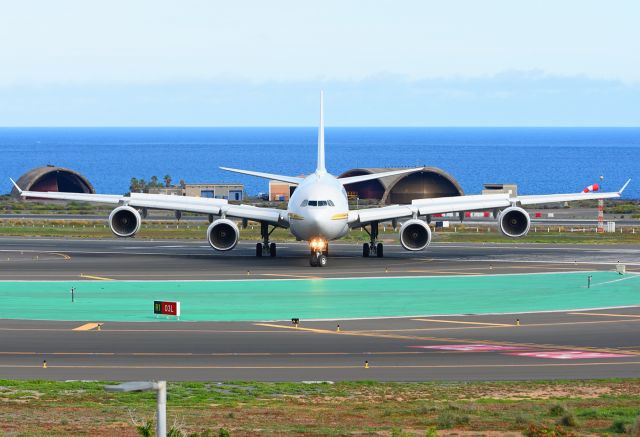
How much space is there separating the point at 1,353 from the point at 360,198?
11165 centimetres

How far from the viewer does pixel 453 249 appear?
282 ft

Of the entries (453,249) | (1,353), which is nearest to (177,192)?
(453,249)

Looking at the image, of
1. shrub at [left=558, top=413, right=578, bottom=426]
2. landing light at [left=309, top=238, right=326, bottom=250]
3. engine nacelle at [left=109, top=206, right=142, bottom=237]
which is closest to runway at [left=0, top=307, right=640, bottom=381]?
shrub at [left=558, top=413, right=578, bottom=426]

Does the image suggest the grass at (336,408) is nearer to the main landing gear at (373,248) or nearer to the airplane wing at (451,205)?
the airplane wing at (451,205)

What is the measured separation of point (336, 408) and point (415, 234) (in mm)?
40868

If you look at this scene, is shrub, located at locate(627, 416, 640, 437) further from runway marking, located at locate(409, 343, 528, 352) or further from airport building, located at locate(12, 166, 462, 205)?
airport building, located at locate(12, 166, 462, 205)

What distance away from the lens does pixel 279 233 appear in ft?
330

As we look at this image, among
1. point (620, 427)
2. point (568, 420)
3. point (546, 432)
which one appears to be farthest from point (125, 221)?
point (546, 432)

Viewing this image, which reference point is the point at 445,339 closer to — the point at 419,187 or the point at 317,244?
the point at 317,244

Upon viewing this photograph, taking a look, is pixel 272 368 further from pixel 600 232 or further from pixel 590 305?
pixel 600 232

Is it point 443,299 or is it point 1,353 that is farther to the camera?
point 443,299

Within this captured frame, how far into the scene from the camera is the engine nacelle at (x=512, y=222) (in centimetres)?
7354

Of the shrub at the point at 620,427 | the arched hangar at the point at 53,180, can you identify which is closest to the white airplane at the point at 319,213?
the shrub at the point at 620,427

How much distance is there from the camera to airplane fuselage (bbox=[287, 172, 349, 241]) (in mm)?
67188
